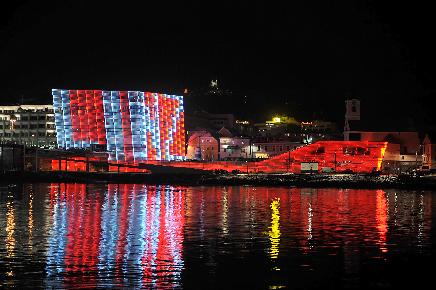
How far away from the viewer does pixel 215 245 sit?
25391 millimetres

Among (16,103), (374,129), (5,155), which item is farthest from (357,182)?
(16,103)

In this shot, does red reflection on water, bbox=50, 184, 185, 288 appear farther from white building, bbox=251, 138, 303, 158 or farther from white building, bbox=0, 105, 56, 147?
white building, bbox=0, 105, 56, 147

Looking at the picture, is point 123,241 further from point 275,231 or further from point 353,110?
point 353,110

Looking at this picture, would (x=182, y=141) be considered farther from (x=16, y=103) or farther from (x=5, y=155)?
(x=16, y=103)

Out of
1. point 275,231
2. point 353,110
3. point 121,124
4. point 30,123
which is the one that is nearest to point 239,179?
point 121,124

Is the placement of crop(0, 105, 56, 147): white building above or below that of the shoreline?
above

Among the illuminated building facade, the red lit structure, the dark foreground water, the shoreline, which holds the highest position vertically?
the illuminated building facade

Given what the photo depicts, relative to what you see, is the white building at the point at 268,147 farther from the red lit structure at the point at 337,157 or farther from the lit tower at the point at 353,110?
the red lit structure at the point at 337,157

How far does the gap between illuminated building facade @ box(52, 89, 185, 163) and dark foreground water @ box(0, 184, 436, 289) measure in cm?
4475

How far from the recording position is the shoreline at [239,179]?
6669 cm

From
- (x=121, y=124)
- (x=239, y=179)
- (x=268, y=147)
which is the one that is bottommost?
(x=239, y=179)

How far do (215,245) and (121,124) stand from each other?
214 feet

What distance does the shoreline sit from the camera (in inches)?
2625

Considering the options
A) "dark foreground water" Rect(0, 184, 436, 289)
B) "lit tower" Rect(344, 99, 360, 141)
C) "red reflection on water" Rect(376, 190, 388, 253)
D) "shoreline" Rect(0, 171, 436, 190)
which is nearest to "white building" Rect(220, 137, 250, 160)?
"lit tower" Rect(344, 99, 360, 141)
